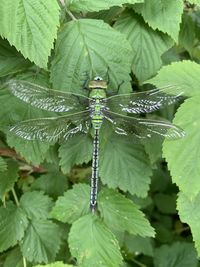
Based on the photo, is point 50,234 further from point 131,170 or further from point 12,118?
point 12,118

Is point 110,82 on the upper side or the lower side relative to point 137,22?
lower

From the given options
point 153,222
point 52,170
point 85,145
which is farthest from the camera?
point 153,222

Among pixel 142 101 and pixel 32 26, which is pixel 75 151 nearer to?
pixel 142 101

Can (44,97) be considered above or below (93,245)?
above

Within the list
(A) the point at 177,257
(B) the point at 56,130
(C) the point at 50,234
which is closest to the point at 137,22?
(B) the point at 56,130

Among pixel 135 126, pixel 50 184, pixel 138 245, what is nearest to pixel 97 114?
pixel 135 126

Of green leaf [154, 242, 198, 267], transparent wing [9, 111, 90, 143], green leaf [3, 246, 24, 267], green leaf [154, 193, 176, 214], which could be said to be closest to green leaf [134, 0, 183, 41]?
transparent wing [9, 111, 90, 143]

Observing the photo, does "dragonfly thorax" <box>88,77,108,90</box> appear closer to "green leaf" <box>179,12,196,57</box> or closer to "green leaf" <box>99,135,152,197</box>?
"green leaf" <box>99,135,152,197</box>
